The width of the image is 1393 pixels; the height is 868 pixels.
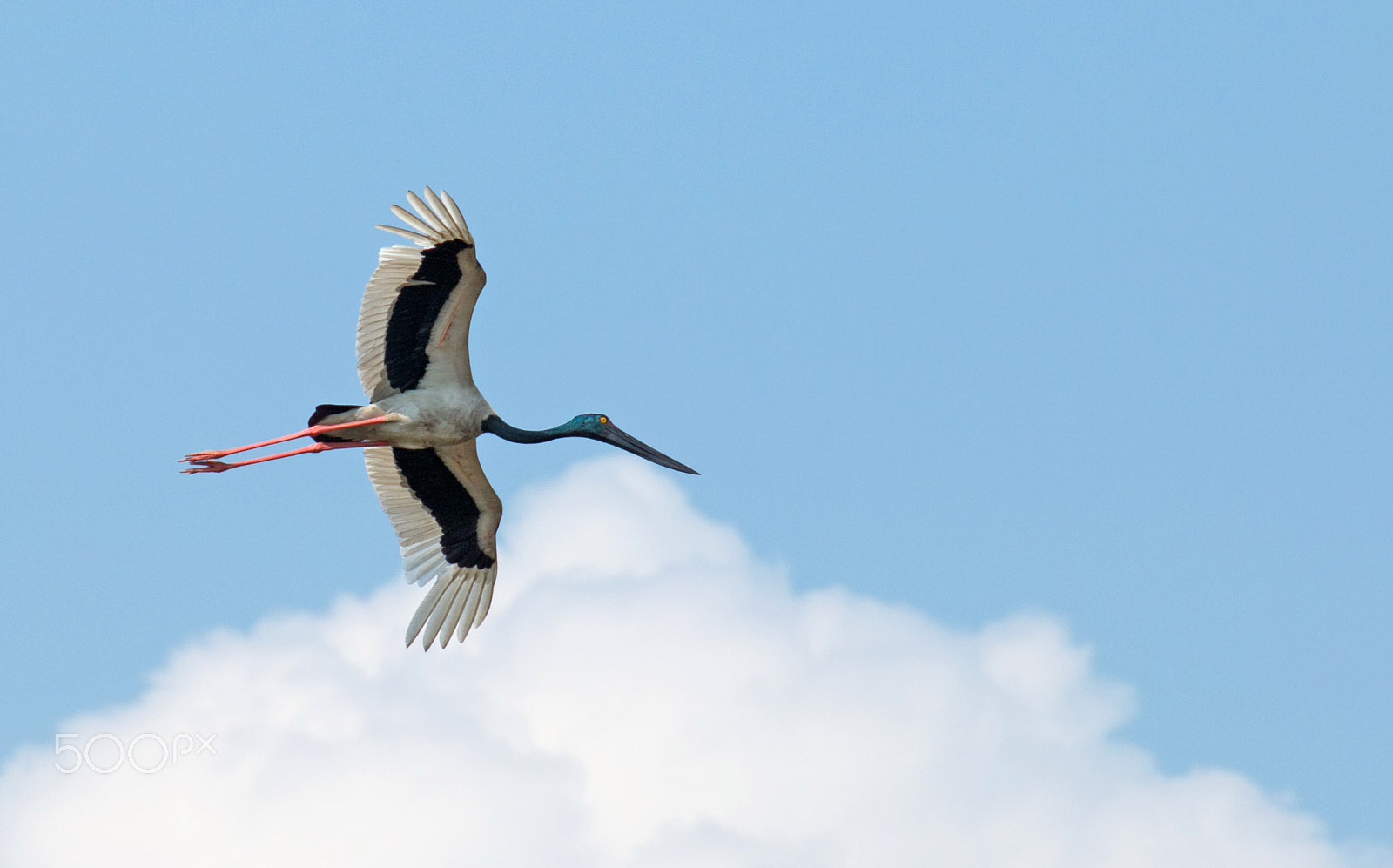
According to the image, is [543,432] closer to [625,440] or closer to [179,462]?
[625,440]

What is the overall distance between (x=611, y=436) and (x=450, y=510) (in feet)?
7.99

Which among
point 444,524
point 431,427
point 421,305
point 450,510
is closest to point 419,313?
point 421,305

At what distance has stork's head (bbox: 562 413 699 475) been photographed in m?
25.5

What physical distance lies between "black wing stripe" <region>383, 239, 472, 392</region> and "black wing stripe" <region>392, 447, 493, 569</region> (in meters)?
1.90

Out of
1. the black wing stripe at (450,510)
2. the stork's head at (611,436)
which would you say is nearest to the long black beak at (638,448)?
the stork's head at (611,436)

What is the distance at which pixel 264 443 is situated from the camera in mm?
23547

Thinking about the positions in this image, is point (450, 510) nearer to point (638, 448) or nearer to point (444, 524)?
point (444, 524)

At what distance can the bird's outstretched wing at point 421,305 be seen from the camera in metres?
22.2

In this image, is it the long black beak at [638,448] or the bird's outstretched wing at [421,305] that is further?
the long black beak at [638,448]

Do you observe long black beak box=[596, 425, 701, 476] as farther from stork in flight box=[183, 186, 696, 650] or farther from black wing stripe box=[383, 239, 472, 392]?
black wing stripe box=[383, 239, 472, 392]

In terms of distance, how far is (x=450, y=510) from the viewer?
25031 mm

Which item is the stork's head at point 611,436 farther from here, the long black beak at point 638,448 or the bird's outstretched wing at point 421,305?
the bird's outstretched wing at point 421,305

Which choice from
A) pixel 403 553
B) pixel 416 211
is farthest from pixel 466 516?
pixel 416 211

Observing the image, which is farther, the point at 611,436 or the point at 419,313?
the point at 611,436
